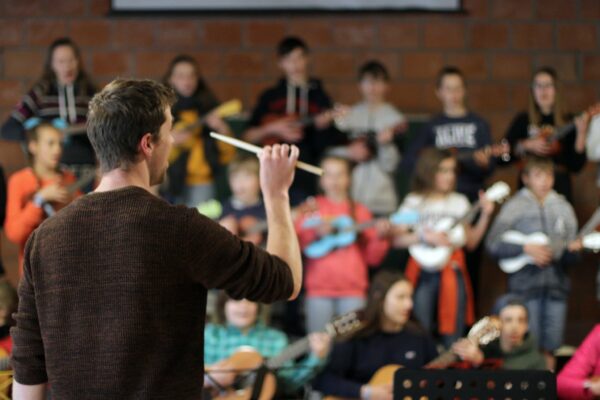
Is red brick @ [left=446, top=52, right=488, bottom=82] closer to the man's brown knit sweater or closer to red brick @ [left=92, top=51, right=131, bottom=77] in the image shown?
red brick @ [left=92, top=51, right=131, bottom=77]

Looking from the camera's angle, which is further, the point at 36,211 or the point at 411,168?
the point at 411,168

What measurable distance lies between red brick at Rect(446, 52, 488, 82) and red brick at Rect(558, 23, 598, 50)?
49cm

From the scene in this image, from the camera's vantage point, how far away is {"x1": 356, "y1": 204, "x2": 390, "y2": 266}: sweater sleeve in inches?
202

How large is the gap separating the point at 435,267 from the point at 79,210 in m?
3.40

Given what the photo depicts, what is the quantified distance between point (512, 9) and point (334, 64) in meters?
1.13

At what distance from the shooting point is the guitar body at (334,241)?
505cm

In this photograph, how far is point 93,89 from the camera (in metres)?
5.41

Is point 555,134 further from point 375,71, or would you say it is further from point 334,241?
point 334,241

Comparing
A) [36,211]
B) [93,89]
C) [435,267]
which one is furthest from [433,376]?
[93,89]

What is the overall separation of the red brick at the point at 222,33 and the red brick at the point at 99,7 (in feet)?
1.93

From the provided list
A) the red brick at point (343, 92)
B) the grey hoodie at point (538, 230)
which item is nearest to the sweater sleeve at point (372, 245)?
the grey hoodie at point (538, 230)

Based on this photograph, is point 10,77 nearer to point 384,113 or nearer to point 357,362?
point 384,113

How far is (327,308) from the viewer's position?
16.3 ft

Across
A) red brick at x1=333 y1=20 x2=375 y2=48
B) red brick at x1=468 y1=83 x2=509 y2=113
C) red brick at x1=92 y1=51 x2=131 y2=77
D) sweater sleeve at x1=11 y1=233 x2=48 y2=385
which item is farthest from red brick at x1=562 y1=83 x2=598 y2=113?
sweater sleeve at x1=11 y1=233 x2=48 y2=385
